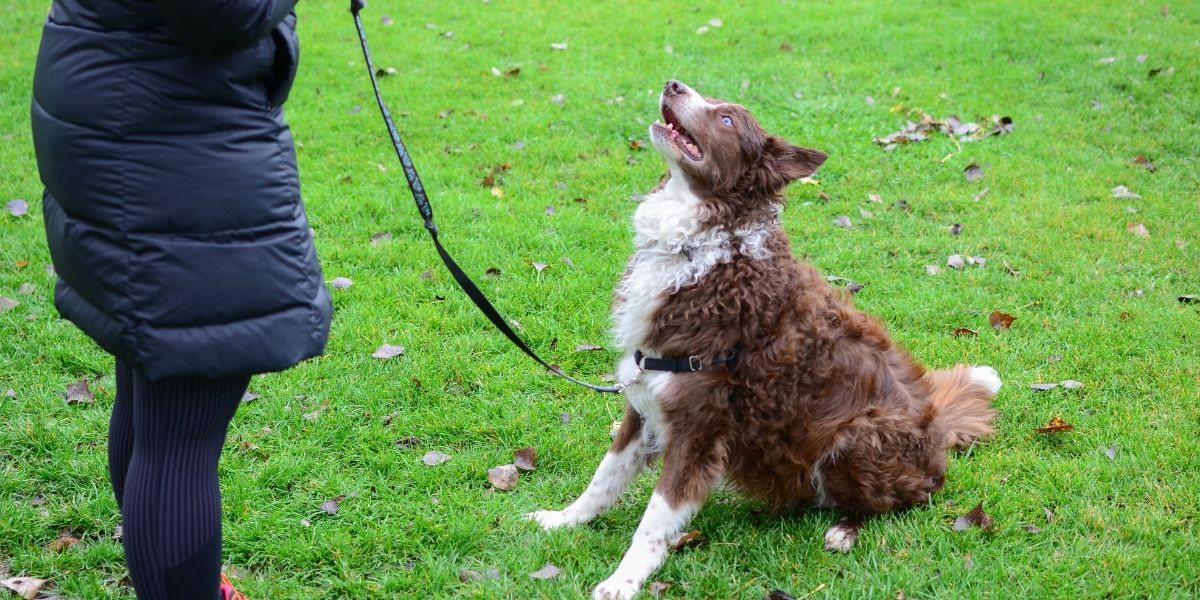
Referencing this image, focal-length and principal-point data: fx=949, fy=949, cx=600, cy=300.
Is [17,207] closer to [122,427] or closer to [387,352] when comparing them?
[387,352]

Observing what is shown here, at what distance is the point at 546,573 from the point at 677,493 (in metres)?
0.55

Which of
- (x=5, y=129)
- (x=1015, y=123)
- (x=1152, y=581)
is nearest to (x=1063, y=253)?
(x=1015, y=123)

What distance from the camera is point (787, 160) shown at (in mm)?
3449

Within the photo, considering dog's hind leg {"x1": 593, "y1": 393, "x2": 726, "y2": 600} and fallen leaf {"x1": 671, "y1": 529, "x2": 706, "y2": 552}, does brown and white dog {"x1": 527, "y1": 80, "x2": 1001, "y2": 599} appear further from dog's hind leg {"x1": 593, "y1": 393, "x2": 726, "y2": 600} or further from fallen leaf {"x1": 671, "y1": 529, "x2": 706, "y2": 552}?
fallen leaf {"x1": 671, "y1": 529, "x2": 706, "y2": 552}

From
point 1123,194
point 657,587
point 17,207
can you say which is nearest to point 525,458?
point 657,587

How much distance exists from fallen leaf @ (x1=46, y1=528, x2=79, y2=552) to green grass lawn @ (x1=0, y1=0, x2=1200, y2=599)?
0.02 m

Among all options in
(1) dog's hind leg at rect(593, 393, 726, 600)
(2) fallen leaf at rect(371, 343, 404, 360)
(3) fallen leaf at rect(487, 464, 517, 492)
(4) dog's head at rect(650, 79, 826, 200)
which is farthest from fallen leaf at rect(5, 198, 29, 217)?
(1) dog's hind leg at rect(593, 393, 726, 600)

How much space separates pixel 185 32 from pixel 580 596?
86.9 inches

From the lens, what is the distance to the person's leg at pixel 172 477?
225 centimetres

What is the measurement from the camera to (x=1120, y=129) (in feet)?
26.5

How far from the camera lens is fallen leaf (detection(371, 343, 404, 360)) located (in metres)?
4.79

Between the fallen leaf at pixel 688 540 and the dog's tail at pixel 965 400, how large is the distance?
1.19 metres

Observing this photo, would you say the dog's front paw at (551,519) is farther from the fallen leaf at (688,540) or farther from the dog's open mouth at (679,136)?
the dog's open mouth at (679,136)

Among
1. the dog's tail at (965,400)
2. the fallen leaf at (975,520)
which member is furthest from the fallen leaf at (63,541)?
the dog's tail at (965,400)
